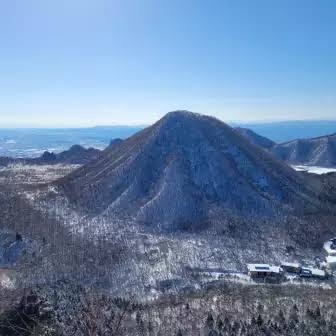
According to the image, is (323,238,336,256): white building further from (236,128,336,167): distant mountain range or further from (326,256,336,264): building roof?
(236,128,336,167): distant mountain range

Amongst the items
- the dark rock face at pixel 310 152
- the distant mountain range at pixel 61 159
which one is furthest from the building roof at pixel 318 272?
the dark rock face at pixel 310 152

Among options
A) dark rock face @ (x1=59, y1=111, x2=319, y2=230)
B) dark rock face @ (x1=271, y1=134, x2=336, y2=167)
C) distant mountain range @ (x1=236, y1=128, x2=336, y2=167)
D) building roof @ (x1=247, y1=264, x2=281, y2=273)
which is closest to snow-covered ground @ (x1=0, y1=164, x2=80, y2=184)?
dark rock face @ (x1=59, y1=111, x2=319, y2=230)

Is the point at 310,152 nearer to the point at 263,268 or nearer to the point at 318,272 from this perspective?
the point at 318,272

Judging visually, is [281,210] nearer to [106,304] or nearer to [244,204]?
[244,204]

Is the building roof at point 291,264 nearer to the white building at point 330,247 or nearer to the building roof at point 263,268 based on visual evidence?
the building roof at point 263,268

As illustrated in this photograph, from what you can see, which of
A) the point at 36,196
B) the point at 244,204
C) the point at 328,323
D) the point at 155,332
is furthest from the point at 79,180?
the point at 328,323
